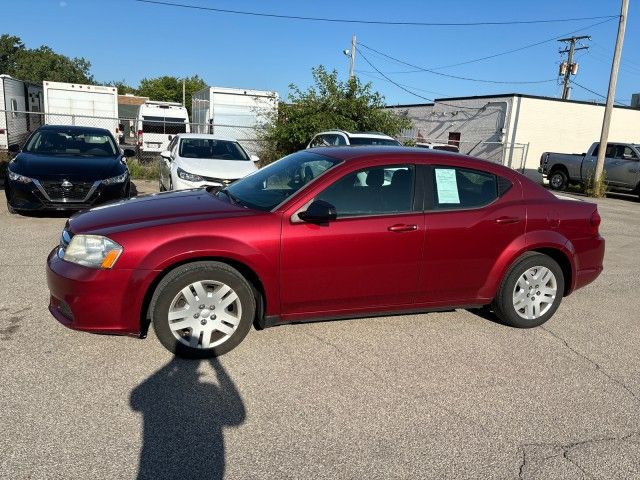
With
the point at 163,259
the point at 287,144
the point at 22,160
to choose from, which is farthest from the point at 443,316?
the point at 287,144

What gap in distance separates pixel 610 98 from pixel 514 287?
58.0ft

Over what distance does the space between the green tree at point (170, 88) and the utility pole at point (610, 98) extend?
2299 inches

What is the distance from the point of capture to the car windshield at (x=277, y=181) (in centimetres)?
438

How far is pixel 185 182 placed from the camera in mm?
9406

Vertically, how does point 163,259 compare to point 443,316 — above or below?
above

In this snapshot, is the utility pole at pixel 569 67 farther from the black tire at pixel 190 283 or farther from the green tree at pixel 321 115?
the black tire at pixel 190 283

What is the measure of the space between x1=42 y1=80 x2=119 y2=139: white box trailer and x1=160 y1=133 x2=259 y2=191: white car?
8956 millimetres

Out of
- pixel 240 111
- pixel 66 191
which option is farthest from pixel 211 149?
pixel 240 111

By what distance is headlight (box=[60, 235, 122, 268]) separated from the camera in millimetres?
3730

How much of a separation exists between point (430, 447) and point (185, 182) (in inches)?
291

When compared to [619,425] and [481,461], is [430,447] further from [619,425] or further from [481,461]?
[619,425]

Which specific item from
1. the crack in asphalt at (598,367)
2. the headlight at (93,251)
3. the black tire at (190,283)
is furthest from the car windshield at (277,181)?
the crack in asphalt at (598,367)

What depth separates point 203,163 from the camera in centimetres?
992

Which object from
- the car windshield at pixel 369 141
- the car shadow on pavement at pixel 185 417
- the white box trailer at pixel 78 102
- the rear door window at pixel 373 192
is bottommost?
the car shadow on pavement at pixel 185 417
